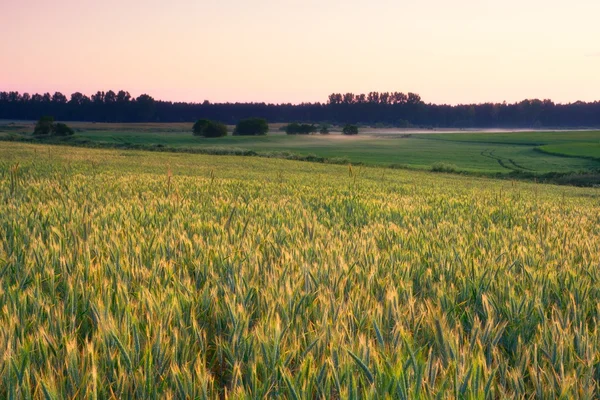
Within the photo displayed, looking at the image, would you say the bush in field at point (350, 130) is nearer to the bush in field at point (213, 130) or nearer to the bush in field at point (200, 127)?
the bush in field at point (213, 130)

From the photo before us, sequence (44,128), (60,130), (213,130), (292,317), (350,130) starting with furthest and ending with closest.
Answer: (350,130) → (213,130) → (44,128) → (60,130) → (292,317)

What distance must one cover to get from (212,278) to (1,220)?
3038 mm

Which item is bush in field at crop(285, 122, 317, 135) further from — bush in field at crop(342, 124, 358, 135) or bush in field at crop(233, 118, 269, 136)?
bush in field at crop(342, 124, 358, 135)

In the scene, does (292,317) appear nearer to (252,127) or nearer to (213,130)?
(213,130)

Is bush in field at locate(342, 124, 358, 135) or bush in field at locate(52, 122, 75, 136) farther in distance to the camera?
bush in field at locate(342, 124, 358, 135)

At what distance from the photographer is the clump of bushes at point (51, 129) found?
9656cm

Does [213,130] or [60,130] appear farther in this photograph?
[213,130]

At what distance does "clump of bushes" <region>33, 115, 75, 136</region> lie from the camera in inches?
3802

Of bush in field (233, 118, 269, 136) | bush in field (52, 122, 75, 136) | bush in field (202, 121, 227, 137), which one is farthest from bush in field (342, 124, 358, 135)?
bush in field (52, 122, 75, 136)

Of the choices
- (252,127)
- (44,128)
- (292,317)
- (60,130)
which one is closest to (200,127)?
(252,127)

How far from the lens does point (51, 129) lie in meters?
100

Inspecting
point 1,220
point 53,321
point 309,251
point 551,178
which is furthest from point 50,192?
point 551,178

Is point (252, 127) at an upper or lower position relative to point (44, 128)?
upper

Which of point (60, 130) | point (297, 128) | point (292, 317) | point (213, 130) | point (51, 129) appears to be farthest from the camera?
point (297, 128)
